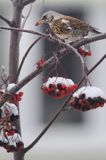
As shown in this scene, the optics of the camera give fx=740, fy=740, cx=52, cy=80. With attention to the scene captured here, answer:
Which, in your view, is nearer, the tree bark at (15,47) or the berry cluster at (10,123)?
the berry cluster at (10,123)

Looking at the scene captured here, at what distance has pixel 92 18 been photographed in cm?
630

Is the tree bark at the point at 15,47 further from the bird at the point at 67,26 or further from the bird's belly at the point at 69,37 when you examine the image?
the bird's belly at the point at 69,37

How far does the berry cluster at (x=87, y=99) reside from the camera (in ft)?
5.45

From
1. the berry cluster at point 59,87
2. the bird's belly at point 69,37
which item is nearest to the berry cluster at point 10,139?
the berry cluster at point 59,87

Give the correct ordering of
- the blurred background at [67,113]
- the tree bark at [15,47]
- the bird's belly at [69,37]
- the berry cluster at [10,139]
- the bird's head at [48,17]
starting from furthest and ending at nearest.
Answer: the blurred background at [67,113] → the bird's belly at [69,37] → the bird's head at [48,17] → the tree bark at [15,47] → the berry cluster at [10,139]

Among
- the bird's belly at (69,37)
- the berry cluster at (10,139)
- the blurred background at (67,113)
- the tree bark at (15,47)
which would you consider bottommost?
the blurred background at (67,113)

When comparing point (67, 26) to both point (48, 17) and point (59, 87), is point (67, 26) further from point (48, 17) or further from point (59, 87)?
point (59, 87)

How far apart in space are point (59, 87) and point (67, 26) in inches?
29.7

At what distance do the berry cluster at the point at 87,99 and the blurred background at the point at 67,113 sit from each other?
440 centimetres

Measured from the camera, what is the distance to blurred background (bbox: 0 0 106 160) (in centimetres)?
616

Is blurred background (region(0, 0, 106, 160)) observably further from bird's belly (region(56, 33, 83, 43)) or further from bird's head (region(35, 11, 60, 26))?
bird's head (region(35, 11, 60, 26))

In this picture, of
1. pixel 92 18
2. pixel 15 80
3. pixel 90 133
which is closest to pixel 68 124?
pixel 90 133

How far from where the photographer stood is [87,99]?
1664 millimetres

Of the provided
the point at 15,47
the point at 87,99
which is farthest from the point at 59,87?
the point at 15,47
